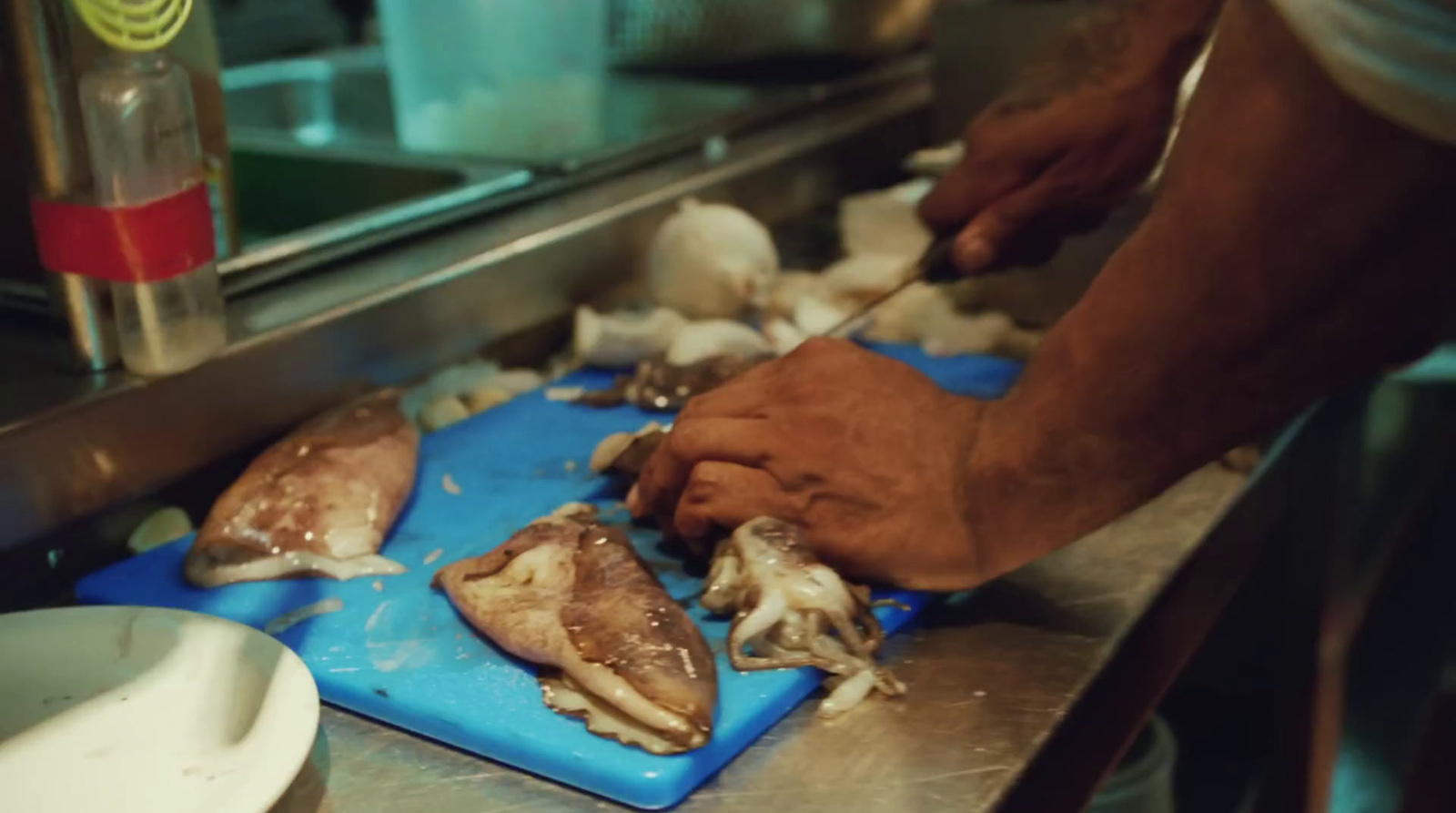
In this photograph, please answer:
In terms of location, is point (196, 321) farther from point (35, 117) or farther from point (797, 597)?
point (797, 597)

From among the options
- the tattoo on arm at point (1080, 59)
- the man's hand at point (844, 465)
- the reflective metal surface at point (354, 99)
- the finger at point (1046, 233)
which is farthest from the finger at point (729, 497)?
the reflective metal surface at point (354, 99)

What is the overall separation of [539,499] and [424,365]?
234 mm

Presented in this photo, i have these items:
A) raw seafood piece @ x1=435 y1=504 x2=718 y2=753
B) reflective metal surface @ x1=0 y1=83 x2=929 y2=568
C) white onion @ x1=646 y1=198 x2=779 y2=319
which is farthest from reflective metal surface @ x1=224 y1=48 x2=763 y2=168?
raw seafood piece @ x1=435 y1=504 x2=718 y2=753

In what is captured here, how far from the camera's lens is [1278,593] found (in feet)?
4.30

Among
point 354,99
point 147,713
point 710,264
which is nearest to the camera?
point 147,713

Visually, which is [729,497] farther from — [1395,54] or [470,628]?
[1395,54]

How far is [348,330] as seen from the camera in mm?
1024

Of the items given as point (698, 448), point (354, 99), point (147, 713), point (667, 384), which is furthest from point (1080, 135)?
point (354, 99)

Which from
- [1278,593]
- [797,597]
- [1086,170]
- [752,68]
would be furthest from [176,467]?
[752,68]

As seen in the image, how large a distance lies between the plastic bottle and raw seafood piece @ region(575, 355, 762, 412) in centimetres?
35

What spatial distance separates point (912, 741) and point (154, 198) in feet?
1.99

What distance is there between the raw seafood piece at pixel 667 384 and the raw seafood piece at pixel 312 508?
0.73 feet

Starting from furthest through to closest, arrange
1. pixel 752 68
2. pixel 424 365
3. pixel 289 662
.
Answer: pixel 752 68 → pixel 424 365 → pixel 289 662

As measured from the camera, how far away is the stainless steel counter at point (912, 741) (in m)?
0.64
